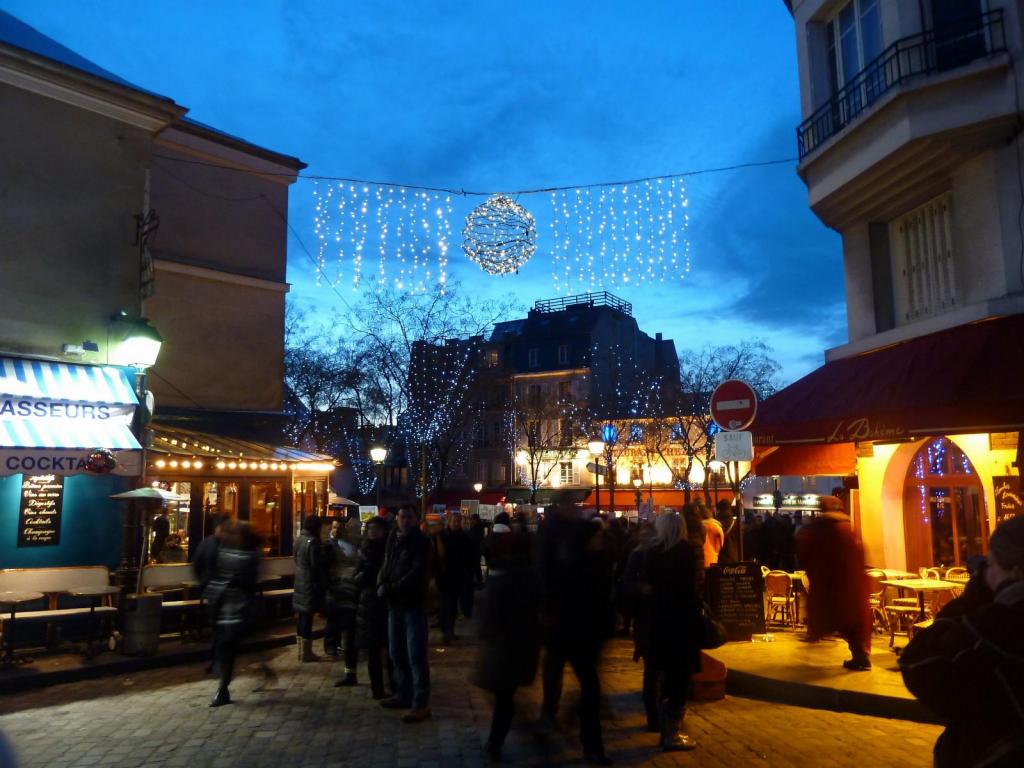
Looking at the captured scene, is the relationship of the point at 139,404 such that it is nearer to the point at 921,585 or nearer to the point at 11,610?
the point at 11,610

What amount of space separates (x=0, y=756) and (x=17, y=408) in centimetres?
892

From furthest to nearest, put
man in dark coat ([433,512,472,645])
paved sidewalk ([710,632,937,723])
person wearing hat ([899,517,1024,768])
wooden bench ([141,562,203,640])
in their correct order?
wooden bench ([141,562,203,640]), man in dark coat ([433,512,472,645]), paved sidewalk ([710,632,937,723]), person wearing hat ([899,517,1024,768])

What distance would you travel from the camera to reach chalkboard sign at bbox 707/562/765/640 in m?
10.1

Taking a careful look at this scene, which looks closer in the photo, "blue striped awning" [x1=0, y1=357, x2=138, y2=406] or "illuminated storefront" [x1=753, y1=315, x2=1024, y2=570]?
"illuminated storefront" [x1=753, y1=315, x2=1024, y2=570]

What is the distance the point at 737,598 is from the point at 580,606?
499 centimetres

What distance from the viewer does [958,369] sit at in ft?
28.8

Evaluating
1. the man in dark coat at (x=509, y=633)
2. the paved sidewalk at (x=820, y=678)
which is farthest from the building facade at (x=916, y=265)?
the man in dark coat at (x=509, y=633)

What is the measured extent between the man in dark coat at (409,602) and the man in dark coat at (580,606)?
1440 millimetres

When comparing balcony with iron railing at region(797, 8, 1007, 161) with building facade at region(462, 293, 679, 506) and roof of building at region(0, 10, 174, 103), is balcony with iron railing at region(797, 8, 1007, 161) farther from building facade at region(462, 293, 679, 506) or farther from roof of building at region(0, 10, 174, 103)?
building facade at region(462, 293, 679, 506)

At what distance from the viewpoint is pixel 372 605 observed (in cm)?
778

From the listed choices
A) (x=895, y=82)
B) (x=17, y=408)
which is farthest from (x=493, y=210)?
(x=17, y=408)

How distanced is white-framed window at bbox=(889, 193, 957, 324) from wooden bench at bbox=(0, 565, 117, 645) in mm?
11704

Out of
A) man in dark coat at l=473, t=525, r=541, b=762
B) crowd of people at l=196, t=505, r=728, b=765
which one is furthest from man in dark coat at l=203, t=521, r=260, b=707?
man in dark coat at l=473, t=525, r=541, b=762

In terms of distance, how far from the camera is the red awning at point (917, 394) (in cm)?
826
